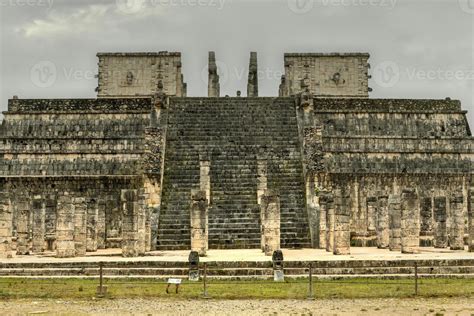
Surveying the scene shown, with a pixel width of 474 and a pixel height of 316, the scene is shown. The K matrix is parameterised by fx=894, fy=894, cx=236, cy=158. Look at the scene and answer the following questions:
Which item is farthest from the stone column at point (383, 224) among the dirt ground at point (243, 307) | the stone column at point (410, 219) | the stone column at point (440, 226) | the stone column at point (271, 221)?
the dirt ground at point (243, 307)

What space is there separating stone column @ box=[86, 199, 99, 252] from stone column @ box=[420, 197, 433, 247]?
38.4 feet

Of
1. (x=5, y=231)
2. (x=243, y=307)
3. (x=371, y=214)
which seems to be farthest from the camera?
(x=371, y=214)

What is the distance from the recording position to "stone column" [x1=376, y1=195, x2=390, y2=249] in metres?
30.6

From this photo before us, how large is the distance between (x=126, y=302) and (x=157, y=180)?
44.9 feet

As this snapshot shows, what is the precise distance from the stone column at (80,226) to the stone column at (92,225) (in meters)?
2.39

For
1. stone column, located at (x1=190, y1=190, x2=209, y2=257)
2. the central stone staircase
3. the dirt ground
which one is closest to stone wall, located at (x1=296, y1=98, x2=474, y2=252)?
the central stone staircase

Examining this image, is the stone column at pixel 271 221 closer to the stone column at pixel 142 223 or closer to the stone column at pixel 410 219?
the stone column at pixel 142 223

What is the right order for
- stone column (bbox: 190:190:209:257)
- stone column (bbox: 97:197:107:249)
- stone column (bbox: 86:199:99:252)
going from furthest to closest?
stone column (bbox: 97:197:107:249) → stone column (bbox: 86:199:99:252) → stone column (bbox: 190:190:209:257)

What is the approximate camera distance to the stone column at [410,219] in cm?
2770

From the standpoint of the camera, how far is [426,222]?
109 feet

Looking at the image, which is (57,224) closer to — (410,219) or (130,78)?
(410,219)

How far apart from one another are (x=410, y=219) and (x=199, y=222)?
6.70m

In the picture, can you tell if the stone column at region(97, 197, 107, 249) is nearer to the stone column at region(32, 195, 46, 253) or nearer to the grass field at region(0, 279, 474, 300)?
the stone column at region(32, 195, 46, 253)

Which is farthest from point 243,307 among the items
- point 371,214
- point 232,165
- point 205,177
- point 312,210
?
point 371,214
